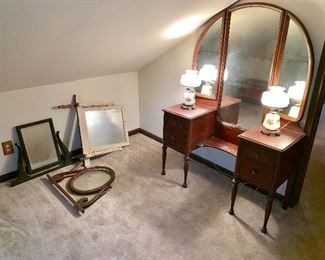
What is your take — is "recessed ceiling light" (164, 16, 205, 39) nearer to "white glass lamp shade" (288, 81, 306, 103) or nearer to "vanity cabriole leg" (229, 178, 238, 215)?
"white glass lamp shade" (288, 81, 306, 103)

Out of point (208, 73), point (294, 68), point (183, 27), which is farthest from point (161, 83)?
point (294, 68)

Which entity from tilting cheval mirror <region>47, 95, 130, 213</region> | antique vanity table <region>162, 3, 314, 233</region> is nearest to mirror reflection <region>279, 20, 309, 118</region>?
antique vanity table <region>162, 3, 314, 233</region>

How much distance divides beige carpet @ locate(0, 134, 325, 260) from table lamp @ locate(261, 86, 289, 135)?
72cm

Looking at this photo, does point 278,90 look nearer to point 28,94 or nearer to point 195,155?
point 195,155

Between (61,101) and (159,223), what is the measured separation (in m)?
1.61

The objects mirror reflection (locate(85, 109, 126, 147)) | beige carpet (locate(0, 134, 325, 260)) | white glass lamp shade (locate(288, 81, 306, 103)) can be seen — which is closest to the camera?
beige carpet (locate(0, 134, 325, 260))

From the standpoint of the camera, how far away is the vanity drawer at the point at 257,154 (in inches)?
73.5

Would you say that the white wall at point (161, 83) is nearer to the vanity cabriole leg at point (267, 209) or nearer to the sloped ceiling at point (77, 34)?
the sloped ceiling at point (77, 34)

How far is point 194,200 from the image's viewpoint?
2369 millimetres

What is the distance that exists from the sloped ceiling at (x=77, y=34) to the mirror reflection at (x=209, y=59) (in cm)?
16

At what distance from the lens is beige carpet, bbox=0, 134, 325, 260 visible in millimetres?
1853

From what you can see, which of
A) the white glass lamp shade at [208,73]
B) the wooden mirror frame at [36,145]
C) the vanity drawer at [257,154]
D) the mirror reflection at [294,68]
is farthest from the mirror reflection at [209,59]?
the wooden mirror frame at [36,145]

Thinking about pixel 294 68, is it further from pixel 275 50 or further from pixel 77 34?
pixel 77 34

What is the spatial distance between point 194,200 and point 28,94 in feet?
5.97
